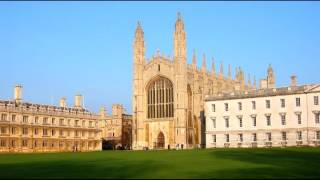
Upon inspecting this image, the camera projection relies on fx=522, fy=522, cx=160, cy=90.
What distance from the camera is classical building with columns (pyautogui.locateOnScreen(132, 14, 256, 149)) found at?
84750 millimetres

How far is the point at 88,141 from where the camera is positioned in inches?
3698

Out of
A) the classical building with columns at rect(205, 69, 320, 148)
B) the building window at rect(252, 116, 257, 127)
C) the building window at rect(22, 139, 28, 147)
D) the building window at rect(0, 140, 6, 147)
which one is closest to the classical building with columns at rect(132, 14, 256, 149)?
the classical building with columns at rect(205, 69, 320, 148)

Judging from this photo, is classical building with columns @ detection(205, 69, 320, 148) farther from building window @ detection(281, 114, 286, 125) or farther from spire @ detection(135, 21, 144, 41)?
spire @ detection(135, 21, 144, 41)

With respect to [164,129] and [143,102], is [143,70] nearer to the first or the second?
[143,102]

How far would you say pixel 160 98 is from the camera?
88062mm

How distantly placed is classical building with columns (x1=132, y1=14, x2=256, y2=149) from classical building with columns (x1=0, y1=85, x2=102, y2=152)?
10.4 metres

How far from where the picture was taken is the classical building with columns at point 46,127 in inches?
3041

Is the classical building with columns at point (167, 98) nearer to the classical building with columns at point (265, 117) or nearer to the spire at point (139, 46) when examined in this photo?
the spire at point (139, 46)

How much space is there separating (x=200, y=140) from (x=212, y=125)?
31.7 feet

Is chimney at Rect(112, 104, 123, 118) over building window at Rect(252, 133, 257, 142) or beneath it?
over

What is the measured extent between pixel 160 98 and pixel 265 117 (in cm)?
2073

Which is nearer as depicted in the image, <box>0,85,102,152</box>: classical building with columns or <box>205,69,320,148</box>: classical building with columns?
<box>205,69,320,148</box>: classical building with columns

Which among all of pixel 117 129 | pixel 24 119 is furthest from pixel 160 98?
pixel 24 119

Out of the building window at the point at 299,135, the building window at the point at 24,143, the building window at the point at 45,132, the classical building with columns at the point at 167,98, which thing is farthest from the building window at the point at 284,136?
the building window at the point at 24,143
